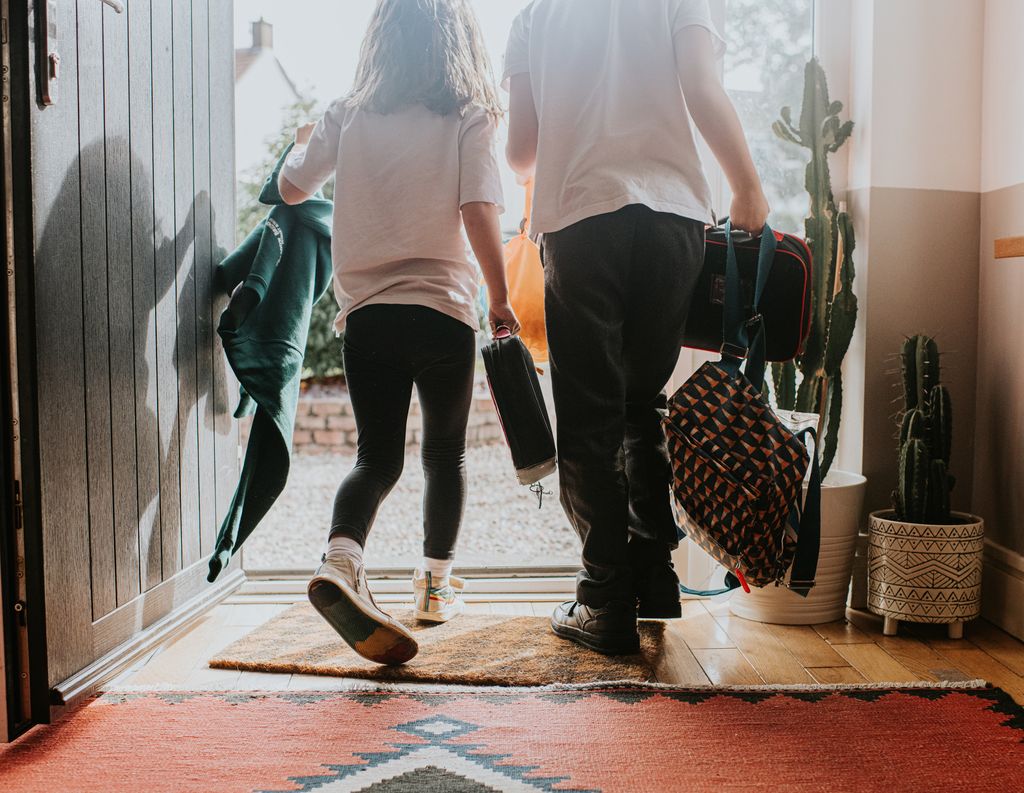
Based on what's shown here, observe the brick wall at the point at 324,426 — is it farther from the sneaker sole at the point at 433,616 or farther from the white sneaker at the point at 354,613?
the white sneaker at the point at 354,613

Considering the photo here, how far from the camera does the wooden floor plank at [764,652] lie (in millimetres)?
1747

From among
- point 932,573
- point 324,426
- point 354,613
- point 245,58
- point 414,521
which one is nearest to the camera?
point 354,613

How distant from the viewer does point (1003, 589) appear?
204 cm

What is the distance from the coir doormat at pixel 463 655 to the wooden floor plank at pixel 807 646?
0.87ft

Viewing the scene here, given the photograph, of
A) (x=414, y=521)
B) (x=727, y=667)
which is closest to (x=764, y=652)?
(x=727, y=667)

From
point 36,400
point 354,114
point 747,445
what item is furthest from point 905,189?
point 36,400

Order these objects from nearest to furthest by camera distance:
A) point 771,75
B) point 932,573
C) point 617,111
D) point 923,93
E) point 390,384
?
point 617,111 < point 390,384 < point 932,573 < point 923,93 < point 771,75

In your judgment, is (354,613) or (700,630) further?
(700,630)

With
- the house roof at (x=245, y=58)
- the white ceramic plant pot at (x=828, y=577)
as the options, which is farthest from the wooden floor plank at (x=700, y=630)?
the house roof at (x=245, y=58)

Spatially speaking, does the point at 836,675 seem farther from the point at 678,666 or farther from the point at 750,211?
the point at 750,211

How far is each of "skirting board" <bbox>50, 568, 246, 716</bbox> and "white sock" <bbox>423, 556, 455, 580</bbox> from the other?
50 cm

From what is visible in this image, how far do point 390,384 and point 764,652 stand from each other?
0.95m

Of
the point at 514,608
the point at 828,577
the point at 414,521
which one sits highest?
the point at 828,577

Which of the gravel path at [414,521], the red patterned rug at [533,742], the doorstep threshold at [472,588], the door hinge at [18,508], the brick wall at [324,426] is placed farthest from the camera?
the brick wall at [324,426]
